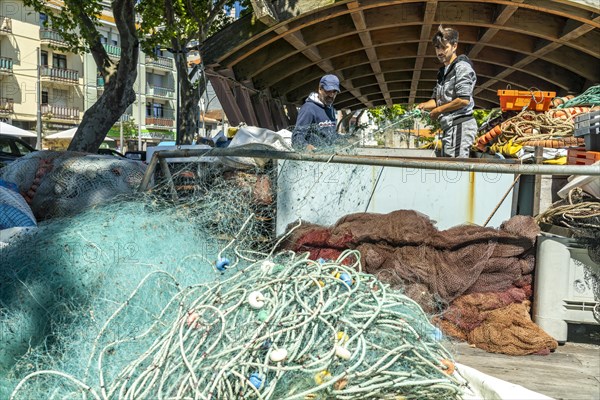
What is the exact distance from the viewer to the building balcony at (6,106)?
46141mm

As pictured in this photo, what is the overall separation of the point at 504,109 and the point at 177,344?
18.7ft

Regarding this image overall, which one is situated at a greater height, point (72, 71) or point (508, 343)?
point (72, 71)

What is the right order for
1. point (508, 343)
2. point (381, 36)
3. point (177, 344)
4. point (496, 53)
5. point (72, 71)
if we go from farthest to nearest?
point (72, 71), point (496, 53), point (381, 36), point (508, 343), point (177, 344)

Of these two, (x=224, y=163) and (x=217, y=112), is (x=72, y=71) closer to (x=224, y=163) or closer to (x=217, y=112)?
(x=217, y=112)

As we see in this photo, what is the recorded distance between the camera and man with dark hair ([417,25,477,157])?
225 inches

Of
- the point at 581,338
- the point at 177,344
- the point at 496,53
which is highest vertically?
the point at 496,53

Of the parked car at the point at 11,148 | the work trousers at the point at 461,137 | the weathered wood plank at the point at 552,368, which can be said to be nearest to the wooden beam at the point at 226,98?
the work trousers at the point at 461,137

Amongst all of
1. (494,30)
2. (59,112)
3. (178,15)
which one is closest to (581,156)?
(494,30)

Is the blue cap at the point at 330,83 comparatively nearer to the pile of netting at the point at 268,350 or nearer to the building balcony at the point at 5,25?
the pile of netting at the point at 268,350

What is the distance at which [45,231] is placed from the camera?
3891mm

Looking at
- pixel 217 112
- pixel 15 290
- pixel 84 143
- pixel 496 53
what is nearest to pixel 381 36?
pixel 496 53

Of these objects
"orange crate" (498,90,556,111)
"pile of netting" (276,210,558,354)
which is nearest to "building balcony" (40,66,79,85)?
"orange crate" (498,90,556,111)

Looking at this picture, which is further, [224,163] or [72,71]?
[72,71]

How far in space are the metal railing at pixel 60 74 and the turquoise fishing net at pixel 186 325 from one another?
166ft
